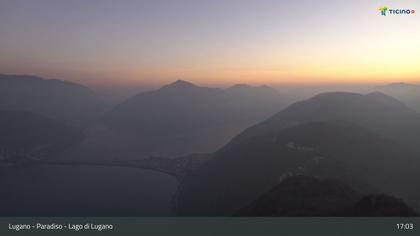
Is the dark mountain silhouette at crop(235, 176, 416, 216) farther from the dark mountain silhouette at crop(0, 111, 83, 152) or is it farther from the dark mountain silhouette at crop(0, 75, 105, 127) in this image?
the dark mountain silhouette at crop(0, 111, 83, 152)

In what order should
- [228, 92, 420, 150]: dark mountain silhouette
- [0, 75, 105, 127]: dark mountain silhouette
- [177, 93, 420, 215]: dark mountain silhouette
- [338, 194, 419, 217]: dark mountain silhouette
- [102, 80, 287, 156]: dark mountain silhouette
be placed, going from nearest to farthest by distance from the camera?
[338, 194, 419, 217]: dark mountain silhouette, [0, 75, 105, 127]: dark mountain silhouette, [102, 80, 287, 156]: dark mountain silhouette, [177, 93, 420, 215]: dark mountain silhouette, [228, 92, 420, 150]: dark mountain silhouette

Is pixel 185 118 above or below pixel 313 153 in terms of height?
above

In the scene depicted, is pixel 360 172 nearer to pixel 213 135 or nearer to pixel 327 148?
pixel 327 148

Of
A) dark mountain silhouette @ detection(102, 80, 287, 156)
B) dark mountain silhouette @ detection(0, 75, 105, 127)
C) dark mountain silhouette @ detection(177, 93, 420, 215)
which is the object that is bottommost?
dark mountain silhouette @ detection(177, 93, 420, 215)

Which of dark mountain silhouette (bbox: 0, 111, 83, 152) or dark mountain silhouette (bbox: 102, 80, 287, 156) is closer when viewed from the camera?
dark mountain silhouette (bbox: 0, 111, 83, 152)

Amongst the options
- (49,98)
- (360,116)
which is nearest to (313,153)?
(360,116)

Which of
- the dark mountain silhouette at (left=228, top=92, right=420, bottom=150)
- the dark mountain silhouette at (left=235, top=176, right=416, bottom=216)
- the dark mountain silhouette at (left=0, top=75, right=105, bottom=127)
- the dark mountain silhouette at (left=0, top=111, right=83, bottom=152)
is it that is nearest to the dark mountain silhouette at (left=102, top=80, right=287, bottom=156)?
the dark mountain silhouette at (left=228, top=92, right=420, bottom=150)

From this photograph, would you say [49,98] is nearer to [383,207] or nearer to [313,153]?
[383,207]
